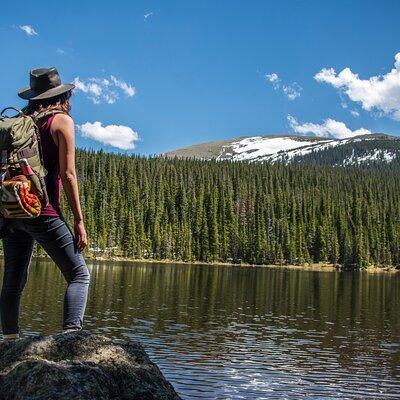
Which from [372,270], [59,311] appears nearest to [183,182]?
[372,270]

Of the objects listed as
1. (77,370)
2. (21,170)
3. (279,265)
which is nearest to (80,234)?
(21,170)

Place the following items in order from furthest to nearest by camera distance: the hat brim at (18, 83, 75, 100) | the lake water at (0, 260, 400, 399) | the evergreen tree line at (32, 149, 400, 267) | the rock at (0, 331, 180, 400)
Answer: the evergreen tree line at (32, 149, 400, 267)
the lake water at (0, 260, 400, 399)
the hat brim at (18, 83, 75, 100)
the rock at (0, 331, 180, 400)

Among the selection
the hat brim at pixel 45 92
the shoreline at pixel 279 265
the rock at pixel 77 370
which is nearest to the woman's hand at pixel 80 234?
the rock at pixel 77 370

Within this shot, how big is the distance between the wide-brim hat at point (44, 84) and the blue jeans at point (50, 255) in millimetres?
1595

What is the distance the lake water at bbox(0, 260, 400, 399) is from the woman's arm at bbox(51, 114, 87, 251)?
42.6 feet

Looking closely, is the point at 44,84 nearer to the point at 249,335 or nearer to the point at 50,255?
the point at 50,255

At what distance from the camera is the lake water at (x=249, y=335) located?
21656 mm

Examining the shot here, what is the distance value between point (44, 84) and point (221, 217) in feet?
526

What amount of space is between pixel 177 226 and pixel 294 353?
441ft

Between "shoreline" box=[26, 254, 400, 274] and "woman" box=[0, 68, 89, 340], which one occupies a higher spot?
"woman" box=[0, 68, 89, 340]

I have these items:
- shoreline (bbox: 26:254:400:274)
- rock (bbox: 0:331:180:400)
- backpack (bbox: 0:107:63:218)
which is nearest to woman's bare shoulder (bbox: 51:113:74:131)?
backpack (bbox: 0:107:63:218)

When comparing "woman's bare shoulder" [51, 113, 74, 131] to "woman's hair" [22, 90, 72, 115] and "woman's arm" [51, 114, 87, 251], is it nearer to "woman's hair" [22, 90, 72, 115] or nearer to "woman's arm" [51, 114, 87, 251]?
"woman's arm" [51, 114, 87, 251]

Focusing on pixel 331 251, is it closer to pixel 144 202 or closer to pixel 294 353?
pixel 144 202

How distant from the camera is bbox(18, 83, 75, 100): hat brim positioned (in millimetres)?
7311
